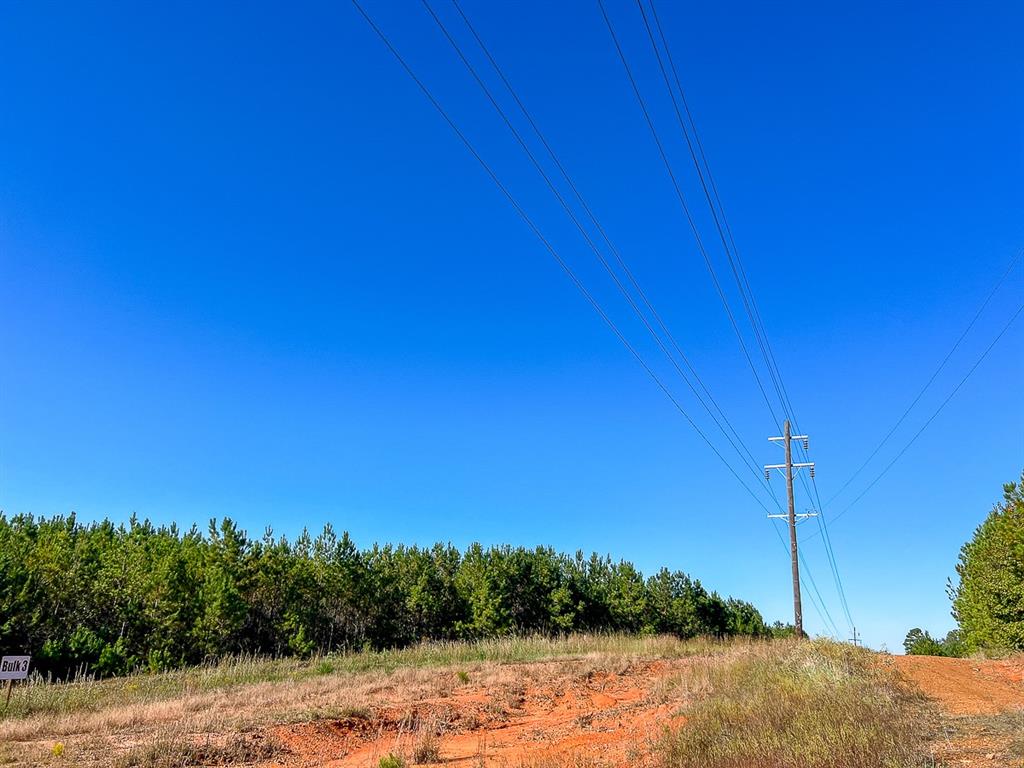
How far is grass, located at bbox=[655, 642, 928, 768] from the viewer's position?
7422 mm

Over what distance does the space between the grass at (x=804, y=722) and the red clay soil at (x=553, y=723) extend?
0.61 m

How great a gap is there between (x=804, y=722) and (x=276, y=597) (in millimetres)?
44551

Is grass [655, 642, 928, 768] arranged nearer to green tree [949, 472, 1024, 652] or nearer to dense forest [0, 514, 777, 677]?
green tree [949, 472, 1024, 652]

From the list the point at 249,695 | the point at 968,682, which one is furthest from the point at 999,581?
the point at 249,695

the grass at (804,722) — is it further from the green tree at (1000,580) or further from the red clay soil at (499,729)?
the green tree at (1000,580)

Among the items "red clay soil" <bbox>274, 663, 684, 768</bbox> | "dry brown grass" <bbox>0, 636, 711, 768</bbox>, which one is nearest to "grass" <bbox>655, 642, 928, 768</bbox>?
"red clay soil" <bbox>274, 663, 684, 768</bbox>

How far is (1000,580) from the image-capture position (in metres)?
29.7

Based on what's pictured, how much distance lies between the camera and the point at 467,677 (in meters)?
22.4

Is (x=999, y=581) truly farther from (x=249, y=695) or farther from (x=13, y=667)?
(x=13, y=667)

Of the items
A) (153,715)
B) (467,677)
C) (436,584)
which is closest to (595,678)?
(467,677)

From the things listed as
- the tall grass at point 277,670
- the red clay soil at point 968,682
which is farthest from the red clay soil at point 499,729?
the tall grass at point 277,670

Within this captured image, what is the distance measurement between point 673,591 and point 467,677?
51355mm

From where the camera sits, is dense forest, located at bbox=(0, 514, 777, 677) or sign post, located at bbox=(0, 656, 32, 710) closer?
sign post, located at bbox=(0, 656, 32, 710)

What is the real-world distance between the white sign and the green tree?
3078 cm
